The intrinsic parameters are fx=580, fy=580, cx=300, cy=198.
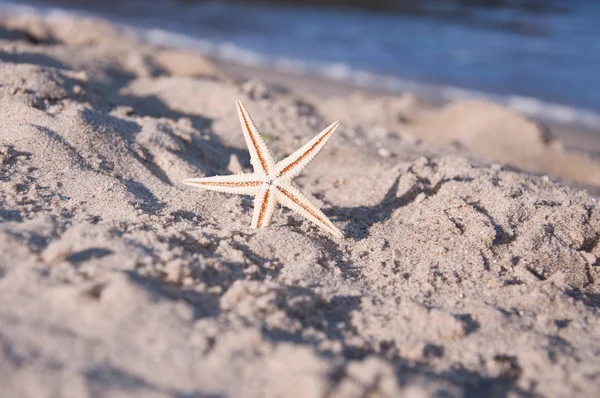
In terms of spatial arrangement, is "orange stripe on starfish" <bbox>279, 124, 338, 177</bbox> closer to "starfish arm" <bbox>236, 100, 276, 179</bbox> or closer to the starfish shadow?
"starfish arm" <bbox>236, 100, 276, 179</bbox>

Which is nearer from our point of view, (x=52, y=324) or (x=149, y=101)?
(x=52, y=324)

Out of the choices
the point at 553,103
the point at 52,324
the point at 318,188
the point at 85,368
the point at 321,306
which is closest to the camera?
the point at 85,368

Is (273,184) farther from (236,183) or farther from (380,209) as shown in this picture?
(380,209)

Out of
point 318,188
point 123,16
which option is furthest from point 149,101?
point 123,16

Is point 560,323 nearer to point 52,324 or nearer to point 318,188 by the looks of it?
point 318,188

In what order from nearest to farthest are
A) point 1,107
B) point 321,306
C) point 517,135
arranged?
point 321,306, point 1,107, point 517,135

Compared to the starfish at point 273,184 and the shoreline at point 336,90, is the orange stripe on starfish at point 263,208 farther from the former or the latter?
the shoreline at point 336,90
